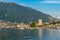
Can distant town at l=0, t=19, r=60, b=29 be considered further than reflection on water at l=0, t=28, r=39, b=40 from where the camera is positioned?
Yes

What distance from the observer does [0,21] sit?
125688 millimetres

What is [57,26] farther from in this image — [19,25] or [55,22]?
[19,25]

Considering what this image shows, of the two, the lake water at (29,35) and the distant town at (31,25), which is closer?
the lake water at (29,35)

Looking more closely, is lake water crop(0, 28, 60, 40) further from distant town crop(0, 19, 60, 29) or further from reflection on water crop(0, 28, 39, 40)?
distant town crop(0, 19, 60, 29)

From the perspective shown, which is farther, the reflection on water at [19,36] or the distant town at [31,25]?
the distant town at [31,25]

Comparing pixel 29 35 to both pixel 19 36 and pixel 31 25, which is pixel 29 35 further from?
pixel 31 25

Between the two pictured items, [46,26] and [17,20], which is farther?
[17,20]

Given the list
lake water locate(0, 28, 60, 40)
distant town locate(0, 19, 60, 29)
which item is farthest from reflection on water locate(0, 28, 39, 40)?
distant town locate(0, 19, 60, 29)

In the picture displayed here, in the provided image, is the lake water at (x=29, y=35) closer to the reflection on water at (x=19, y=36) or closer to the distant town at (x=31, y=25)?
the reflection on water at (x=19, y=36)

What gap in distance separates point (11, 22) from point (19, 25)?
4.44 meters

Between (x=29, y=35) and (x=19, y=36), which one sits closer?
(x=19, y=36)

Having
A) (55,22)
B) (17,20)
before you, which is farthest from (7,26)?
(55,22)

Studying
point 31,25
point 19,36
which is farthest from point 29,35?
point 31,25

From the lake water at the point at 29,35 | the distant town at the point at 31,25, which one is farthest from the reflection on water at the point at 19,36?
the distant town at the point at 31,25
